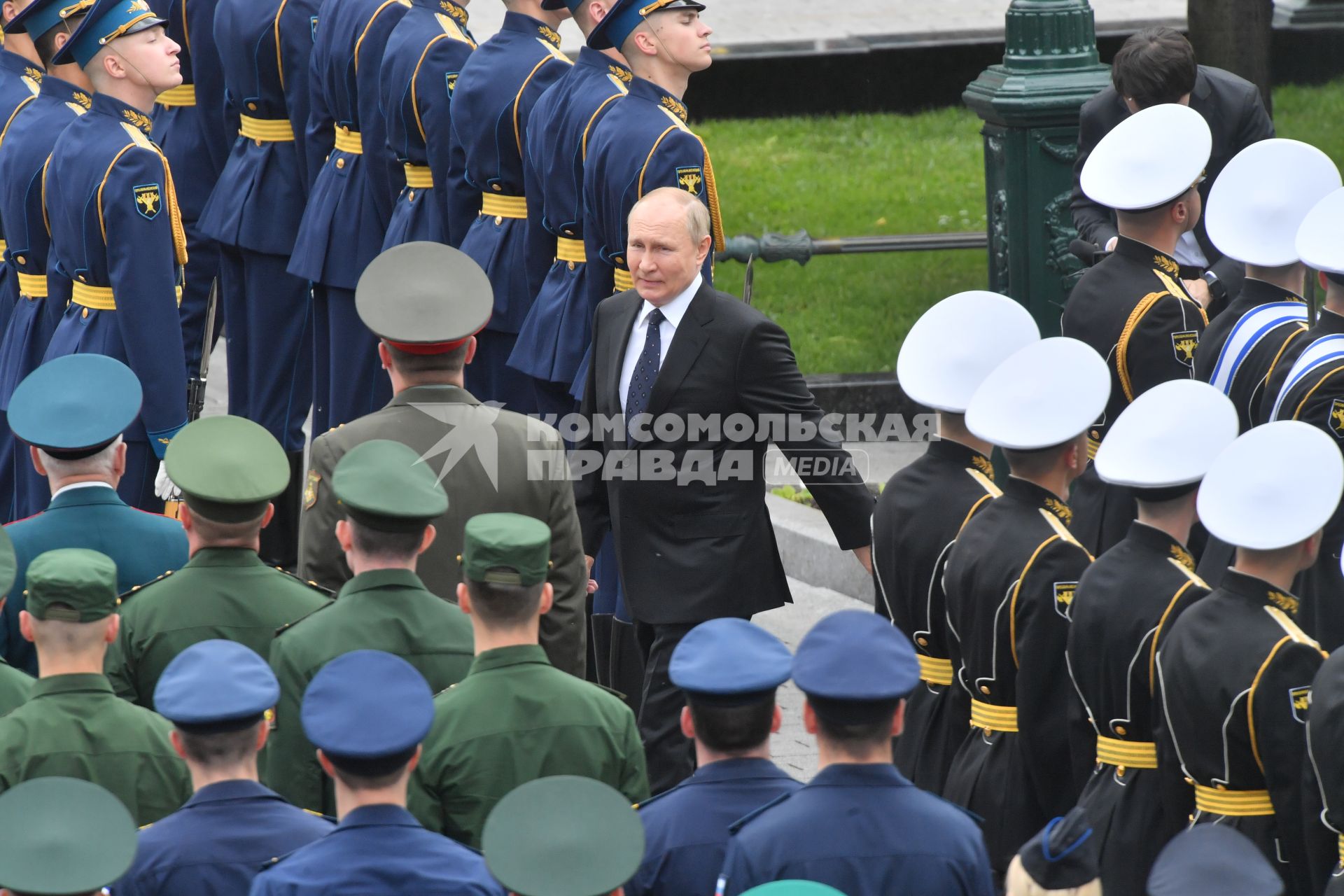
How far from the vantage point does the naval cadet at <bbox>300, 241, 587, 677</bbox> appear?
5.12m

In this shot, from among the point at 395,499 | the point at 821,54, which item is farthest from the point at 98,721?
the point at 821,54

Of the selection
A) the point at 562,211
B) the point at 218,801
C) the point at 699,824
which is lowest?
the point at 699,824

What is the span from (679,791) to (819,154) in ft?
36.0

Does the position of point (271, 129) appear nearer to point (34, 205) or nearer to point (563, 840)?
point (34, 205)

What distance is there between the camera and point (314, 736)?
11.3ft

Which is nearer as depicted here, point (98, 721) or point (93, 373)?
point (98, 721)

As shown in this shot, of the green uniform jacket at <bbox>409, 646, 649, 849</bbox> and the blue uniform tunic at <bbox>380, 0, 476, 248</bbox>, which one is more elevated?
the blue uniform tunic at <bbox>380, 0, 476, 248</bbox>

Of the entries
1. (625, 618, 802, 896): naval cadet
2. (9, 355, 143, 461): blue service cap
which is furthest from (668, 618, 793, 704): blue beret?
(9, 355, 143, 461): blue service cap

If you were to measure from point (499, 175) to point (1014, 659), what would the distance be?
324 centimetres

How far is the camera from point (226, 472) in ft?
15.1

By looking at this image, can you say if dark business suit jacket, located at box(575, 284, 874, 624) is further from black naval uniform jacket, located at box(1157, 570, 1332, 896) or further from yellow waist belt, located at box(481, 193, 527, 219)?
yellow waist belt, located at box(481, 193, 527, 219)

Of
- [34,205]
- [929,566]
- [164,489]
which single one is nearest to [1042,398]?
[929,566]

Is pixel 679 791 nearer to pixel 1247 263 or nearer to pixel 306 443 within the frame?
pixel 1247 263

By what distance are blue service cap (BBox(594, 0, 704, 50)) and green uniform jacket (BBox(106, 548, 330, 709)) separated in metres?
2.66
